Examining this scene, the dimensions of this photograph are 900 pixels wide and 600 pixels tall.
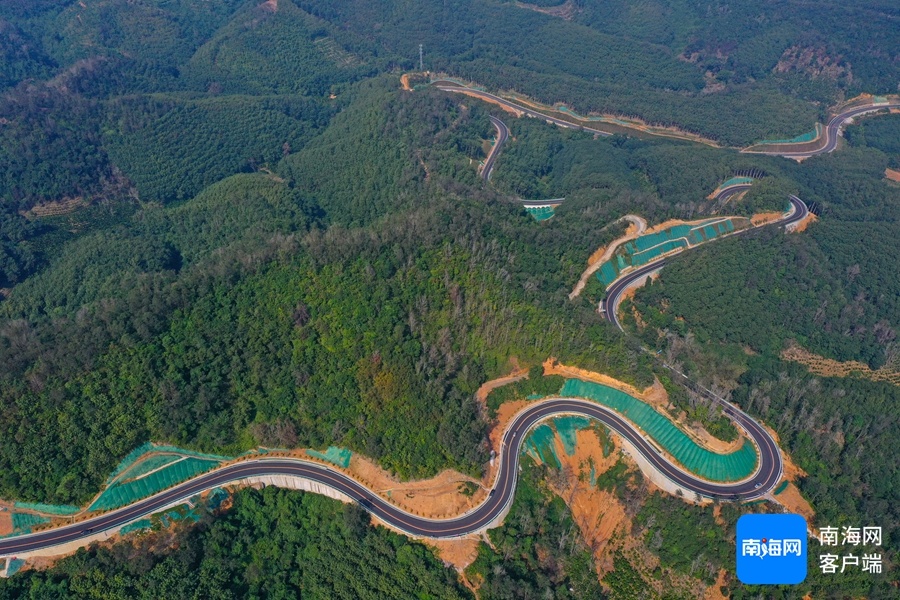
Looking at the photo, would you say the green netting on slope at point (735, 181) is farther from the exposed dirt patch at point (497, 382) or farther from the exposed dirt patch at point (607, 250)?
the exposed dirt patch at point (497, 382)

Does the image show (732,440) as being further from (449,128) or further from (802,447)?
(449,128)

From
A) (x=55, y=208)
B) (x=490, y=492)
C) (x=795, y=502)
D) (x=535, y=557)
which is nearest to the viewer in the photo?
(x=535, y=557)

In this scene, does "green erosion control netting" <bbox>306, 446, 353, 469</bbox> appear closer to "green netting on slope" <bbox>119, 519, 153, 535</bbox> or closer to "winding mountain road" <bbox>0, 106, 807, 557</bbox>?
"winding mountain road" <bbox>0, 106, 807, 557</bbox>

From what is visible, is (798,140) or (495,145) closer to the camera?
(495,145)

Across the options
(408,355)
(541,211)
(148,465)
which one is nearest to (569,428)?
(408,355)

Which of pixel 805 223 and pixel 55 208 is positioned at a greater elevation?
pixel 805 223

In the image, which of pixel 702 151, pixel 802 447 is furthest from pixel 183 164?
pixel 802 447

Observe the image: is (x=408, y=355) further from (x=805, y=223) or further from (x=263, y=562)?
(x=805, y=223)
